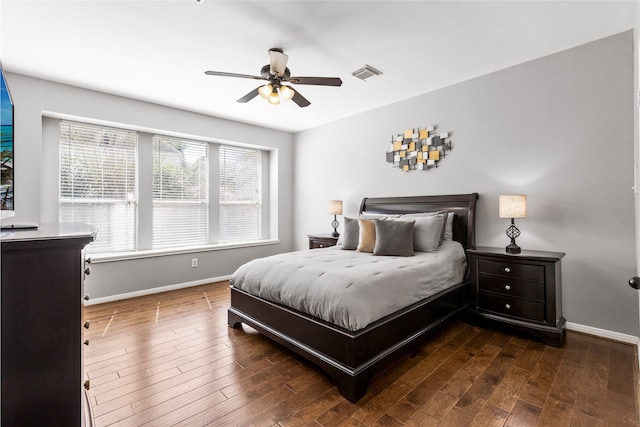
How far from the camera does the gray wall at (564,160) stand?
257 cm

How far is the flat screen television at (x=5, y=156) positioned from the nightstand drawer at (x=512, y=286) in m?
3.59

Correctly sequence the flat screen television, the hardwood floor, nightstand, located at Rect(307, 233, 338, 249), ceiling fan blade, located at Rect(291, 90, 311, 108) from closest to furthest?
the flat screen television, the hardwood floor, ceiling fan blade, located at Rect(291, 90, 311, 108), nightstand, located at Rect(307, 233, 338, 249)

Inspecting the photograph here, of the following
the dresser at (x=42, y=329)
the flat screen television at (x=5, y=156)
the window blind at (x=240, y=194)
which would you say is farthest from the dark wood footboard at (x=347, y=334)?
the window blind at (x=240, y=194)

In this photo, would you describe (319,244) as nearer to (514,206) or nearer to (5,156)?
(514,206)

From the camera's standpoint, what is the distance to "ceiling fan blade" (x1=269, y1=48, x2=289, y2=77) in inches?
101

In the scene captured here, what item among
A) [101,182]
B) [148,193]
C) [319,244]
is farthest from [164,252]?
[319,244]

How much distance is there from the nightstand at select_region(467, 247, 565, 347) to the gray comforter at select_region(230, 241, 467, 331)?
26 cm

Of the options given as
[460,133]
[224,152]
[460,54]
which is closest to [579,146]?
[460,133]

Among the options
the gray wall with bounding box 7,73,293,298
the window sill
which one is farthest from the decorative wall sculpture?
the window sill

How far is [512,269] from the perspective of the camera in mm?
2734

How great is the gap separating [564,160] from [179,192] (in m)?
4.87

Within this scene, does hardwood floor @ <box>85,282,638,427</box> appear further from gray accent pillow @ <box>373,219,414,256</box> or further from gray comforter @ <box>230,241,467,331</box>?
gray accent pillow @ <box>373,219,414,256</box>

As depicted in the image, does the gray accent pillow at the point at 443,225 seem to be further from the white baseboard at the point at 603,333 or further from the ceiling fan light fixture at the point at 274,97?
the ceiling fan light fixture at the point at 274,97

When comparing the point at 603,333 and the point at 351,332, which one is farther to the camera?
the point at 603,333
